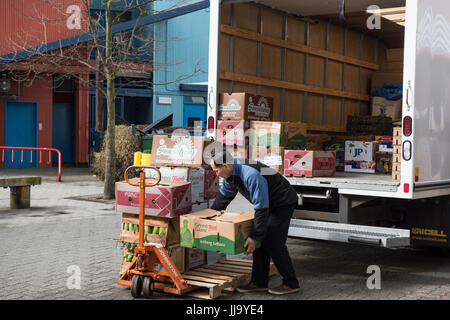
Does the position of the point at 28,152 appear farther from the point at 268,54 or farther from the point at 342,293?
the point at 342,293

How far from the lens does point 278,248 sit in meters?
5.84

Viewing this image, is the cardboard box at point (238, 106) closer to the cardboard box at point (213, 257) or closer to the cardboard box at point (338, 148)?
the cardboard box at point (338, 148)

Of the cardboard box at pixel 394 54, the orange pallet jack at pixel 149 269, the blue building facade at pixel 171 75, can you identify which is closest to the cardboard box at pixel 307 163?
the orange pallet jack at pixel 149 269

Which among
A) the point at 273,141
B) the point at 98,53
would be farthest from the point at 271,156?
the point at 98,53

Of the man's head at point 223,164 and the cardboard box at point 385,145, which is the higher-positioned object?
the cardboard box at point 385,145

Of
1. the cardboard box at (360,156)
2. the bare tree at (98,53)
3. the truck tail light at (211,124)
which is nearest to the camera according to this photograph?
Result: the truck tail light at (211,124)

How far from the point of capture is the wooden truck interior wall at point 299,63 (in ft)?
26.3

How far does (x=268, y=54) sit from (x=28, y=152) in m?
15.9

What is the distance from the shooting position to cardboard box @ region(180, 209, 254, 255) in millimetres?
5547

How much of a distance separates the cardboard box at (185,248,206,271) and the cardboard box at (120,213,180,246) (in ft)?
0.78

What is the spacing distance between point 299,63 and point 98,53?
573cm

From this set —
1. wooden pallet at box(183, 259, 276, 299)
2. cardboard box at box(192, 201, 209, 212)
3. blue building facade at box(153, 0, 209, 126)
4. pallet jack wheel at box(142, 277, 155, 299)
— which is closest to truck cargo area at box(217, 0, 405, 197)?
cardboard box at box(192, 201, 209, 212)

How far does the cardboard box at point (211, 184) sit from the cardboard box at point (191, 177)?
0.22 ft
